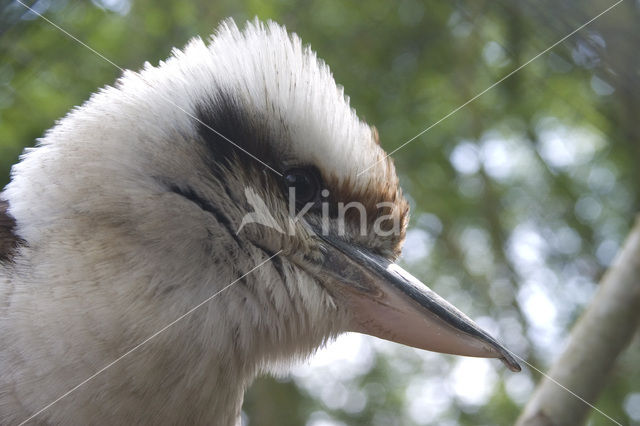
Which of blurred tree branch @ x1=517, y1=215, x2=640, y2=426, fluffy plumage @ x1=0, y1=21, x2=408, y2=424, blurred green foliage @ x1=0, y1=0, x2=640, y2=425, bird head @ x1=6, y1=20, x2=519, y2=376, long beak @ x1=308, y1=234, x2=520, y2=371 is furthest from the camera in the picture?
blurred green foliage @ x1=0, y1=0, x2=640, y2=425

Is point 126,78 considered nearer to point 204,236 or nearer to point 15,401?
point 204,236

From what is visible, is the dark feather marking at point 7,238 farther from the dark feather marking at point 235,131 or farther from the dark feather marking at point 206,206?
the dark feather marking at point 235,131

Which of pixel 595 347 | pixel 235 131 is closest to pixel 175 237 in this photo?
pixel 235 131

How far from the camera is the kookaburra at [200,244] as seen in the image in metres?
1.77

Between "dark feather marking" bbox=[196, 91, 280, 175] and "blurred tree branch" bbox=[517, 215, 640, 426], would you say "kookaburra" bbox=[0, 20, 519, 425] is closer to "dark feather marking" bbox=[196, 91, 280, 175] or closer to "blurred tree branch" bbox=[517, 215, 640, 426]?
"dark feather marking" bbox=[196, 91, 280, 175]

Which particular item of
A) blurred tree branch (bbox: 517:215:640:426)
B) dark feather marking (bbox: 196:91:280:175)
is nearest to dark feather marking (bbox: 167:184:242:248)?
dark feather marking (bbox: 196:91:280:175)

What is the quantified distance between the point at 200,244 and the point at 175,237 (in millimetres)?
70

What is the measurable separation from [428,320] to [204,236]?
68cm

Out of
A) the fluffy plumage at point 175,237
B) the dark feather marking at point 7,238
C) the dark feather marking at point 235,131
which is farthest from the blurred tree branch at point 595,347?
the dark feather marking at point 7,238

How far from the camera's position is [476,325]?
211 cm

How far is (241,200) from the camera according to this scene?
79.4 inches

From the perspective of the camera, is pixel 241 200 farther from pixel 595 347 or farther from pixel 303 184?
pixel 595 347

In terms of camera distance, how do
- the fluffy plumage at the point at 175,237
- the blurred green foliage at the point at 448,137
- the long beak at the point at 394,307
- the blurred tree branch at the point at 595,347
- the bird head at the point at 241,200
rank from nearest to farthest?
the fluffy plumage at the point at 175,237 < the bird head at the point at 241,200 < the long beak at the point at 394,307 < the blurred tree branch at the point at 595,347 < the blurred green foliage at the point at 448,137

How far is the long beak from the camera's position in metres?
2.07
